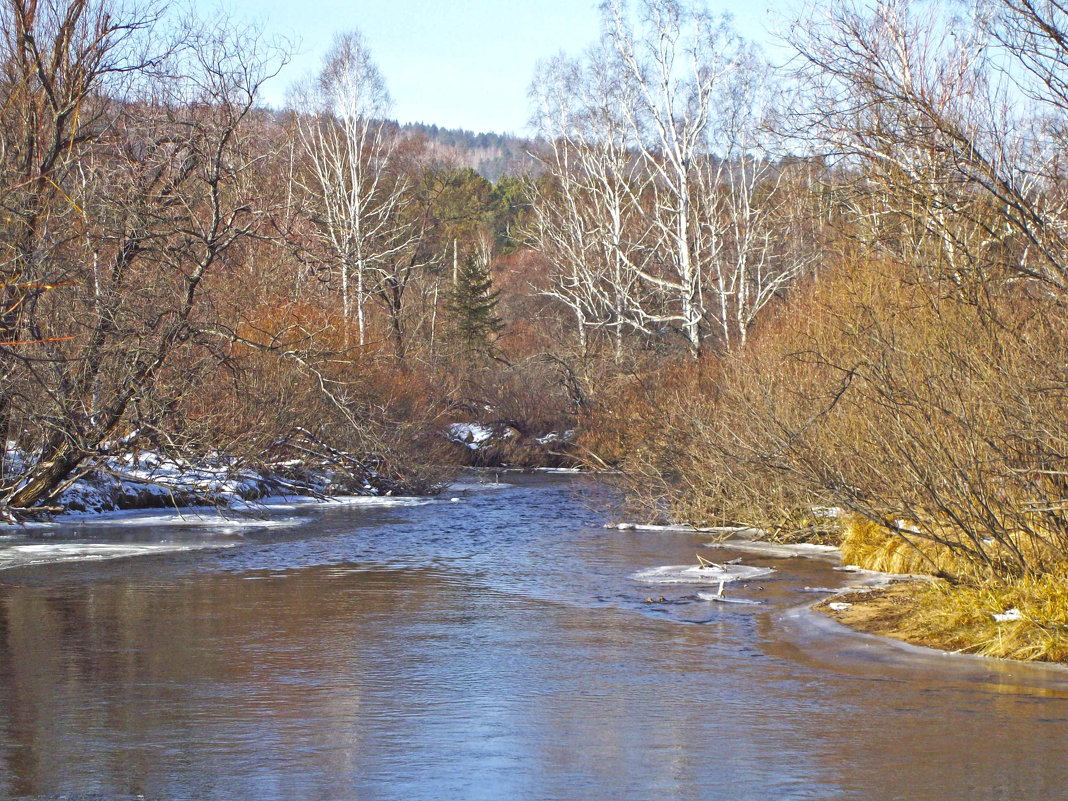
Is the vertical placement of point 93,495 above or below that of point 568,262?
below

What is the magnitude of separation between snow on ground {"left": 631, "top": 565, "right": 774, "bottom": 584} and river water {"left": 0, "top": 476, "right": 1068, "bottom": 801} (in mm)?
344

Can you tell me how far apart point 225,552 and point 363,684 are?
8.94 meters

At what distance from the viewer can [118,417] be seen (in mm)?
18516

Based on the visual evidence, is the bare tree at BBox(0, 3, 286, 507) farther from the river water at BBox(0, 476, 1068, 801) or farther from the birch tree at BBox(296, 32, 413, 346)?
the birch tree at BBox(296, 32, 413, 346)

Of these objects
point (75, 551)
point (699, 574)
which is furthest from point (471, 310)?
point (699, 574)

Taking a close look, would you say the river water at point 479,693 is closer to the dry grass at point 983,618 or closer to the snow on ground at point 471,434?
the dry grass at point 983,618

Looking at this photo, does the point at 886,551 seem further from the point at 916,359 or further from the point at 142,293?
the point at 142,293

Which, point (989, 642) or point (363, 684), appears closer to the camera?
point (363, 684)

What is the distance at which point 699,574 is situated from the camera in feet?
51.5

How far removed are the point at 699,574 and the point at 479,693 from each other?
6.72m

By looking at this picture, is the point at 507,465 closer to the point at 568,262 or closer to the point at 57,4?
the point at 568,262

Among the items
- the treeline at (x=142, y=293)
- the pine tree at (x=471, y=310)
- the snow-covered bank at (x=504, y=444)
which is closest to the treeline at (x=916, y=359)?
the treeline at (x=142, y=293)

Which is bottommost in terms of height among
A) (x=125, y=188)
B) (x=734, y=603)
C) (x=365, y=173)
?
(x=734, y=603)

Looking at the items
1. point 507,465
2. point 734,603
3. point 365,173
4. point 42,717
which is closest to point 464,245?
point 365,173
